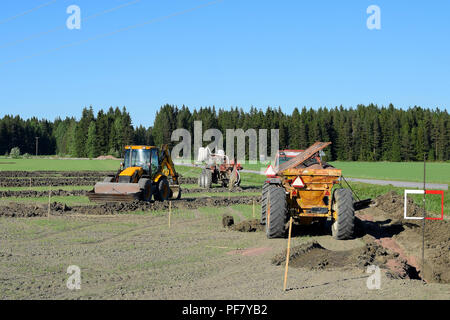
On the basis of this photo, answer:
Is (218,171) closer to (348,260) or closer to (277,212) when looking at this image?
(277,212)

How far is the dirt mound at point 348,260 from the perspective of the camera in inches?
404

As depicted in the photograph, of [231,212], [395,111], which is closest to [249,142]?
[395,111]

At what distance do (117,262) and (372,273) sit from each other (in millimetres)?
5273

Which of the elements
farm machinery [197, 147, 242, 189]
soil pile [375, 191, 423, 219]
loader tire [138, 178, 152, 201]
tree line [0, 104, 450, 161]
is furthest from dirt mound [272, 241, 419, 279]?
tree line [0, 104, 450, 161]

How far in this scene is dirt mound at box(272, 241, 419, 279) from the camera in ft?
33.7

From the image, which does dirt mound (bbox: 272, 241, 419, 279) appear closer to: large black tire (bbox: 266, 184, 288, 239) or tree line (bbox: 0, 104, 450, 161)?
large black tire (bbox: 266, 184, 288, 239)

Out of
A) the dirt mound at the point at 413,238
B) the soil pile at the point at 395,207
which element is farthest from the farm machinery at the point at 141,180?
the soil pile at the point at 395,207

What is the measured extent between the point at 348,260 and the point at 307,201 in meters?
3.61

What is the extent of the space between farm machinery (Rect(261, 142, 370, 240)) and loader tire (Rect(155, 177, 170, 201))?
992 cm

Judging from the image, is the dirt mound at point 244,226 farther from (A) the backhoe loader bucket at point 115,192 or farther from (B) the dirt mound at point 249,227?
(A) the backhoe loader bucket at point 115,192

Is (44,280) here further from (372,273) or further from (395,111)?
(395,111)

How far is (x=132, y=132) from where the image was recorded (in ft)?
451

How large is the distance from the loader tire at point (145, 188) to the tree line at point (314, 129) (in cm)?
9896
